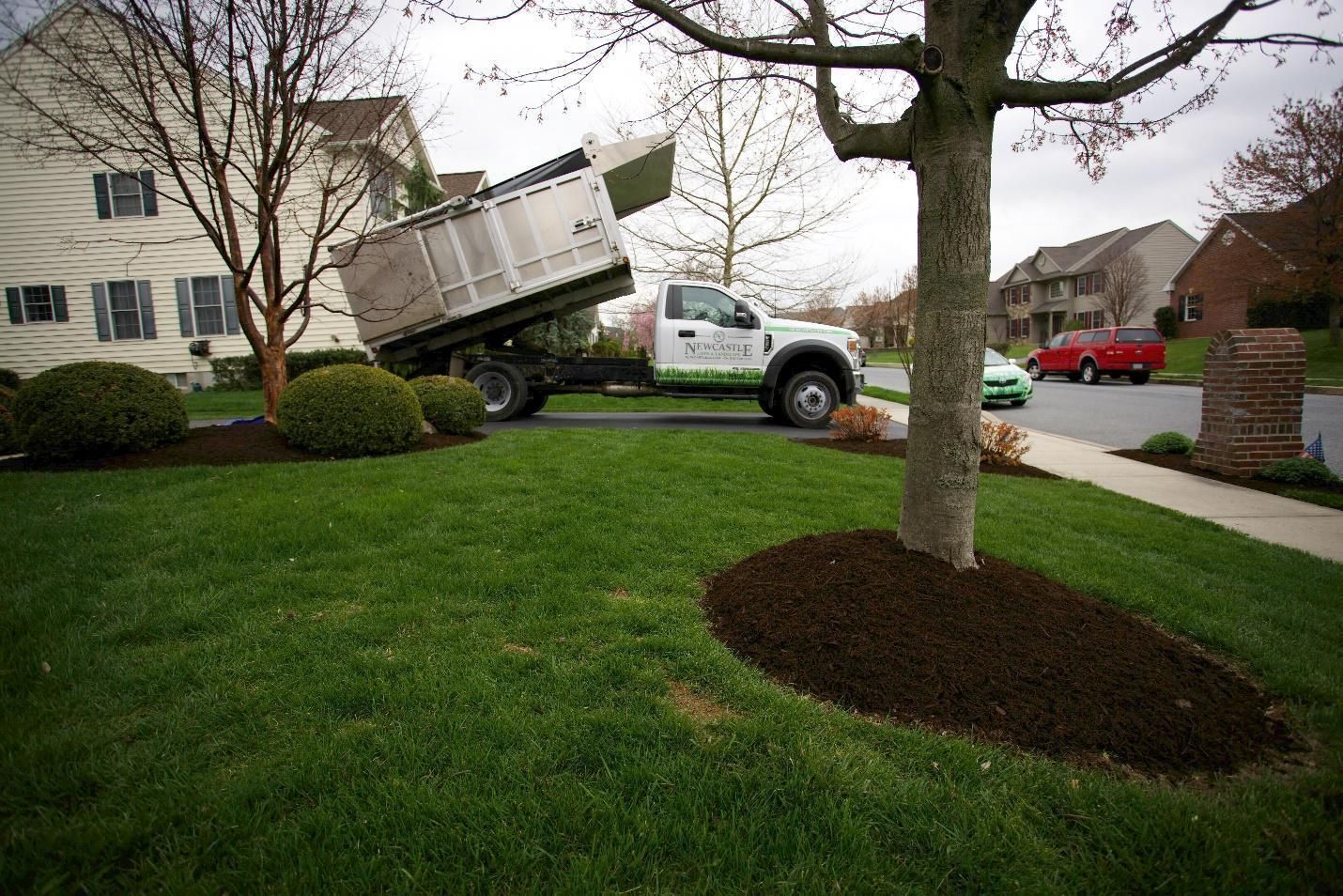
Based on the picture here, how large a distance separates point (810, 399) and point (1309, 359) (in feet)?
86.5

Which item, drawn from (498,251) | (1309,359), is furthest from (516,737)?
(1309,359)

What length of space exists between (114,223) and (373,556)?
1968 cm

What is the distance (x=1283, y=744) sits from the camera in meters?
2.29

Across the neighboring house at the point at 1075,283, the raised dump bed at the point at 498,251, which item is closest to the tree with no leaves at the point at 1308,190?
the neighboring house at the point at 1075,283

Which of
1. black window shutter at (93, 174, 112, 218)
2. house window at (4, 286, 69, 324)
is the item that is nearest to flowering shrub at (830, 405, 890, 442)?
black window shutter at (93, 174, 112, 218)

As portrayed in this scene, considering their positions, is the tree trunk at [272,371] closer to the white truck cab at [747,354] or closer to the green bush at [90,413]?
the green bush at [90,413]

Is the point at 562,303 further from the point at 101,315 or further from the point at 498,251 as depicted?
the point at 101,315

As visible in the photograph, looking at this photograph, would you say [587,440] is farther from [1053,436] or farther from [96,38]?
[1053,436]

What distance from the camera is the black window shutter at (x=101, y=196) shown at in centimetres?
1694

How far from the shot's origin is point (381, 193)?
26.2ft

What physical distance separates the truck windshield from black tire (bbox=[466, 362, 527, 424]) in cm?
2148

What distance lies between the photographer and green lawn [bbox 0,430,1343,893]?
1700mm

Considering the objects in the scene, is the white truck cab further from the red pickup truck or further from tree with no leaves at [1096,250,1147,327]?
tree with no leaves at [1096,250,1147,327]

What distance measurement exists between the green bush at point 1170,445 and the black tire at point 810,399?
4.44 metres
